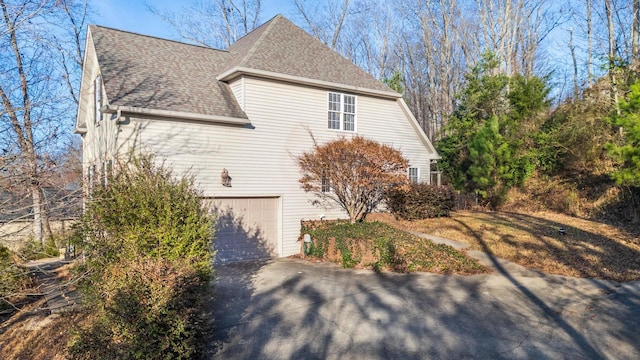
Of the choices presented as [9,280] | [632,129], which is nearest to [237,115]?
[9,280]

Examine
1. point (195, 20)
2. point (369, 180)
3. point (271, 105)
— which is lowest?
point (369, 180)

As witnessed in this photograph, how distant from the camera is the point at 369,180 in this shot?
493 inches

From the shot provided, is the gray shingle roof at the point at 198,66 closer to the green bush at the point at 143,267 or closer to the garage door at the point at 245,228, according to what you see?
the garage door at the point at 245,228

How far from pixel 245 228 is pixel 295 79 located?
4986 mm

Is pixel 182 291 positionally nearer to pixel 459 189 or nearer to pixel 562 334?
pixel 562 334

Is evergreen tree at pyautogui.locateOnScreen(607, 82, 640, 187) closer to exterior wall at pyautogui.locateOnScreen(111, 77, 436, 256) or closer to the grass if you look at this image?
the grass

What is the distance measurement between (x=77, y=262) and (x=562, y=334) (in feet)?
26.3

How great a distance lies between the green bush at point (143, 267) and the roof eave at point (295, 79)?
5850 millimetres

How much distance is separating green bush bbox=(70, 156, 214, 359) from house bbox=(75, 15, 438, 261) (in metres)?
4.17

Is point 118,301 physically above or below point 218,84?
below

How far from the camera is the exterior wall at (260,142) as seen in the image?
10.8 metres

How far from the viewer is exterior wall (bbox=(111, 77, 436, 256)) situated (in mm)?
10844

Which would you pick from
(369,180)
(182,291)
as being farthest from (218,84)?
(182,291)

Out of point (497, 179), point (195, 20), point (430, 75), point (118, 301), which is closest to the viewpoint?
point (118, 301)
